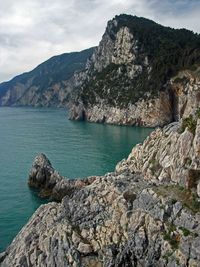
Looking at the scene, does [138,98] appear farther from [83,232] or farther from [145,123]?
[83,232]

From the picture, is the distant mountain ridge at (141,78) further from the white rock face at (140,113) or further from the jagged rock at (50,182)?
the jagged rock at (50,182)

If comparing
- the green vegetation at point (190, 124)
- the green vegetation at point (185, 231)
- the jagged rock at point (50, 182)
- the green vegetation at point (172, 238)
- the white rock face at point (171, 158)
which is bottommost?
the jagged rock at point (50, 182)

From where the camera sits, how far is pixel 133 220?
2564cm

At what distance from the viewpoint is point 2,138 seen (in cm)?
10612

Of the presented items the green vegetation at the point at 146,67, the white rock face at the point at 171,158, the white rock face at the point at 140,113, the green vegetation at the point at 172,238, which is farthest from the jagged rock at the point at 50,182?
the green vegetation at the point at 146,67

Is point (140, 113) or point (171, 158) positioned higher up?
point (140, 113)

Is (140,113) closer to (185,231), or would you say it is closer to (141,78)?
(141,78)

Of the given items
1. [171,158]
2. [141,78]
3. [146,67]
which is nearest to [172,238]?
[171,158]

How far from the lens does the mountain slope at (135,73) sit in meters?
122

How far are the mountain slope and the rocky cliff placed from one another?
290ft

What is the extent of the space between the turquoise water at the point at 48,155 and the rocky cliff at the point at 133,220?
28.2ft

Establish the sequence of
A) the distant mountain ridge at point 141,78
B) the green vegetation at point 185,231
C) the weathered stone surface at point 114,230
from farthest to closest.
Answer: the distant mountain ridge at point 141,78
the weathered stone surface at point 114,230
the green vegetation at point 185,231

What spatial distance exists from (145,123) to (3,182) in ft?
233

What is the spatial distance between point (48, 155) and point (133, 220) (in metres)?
52.3
